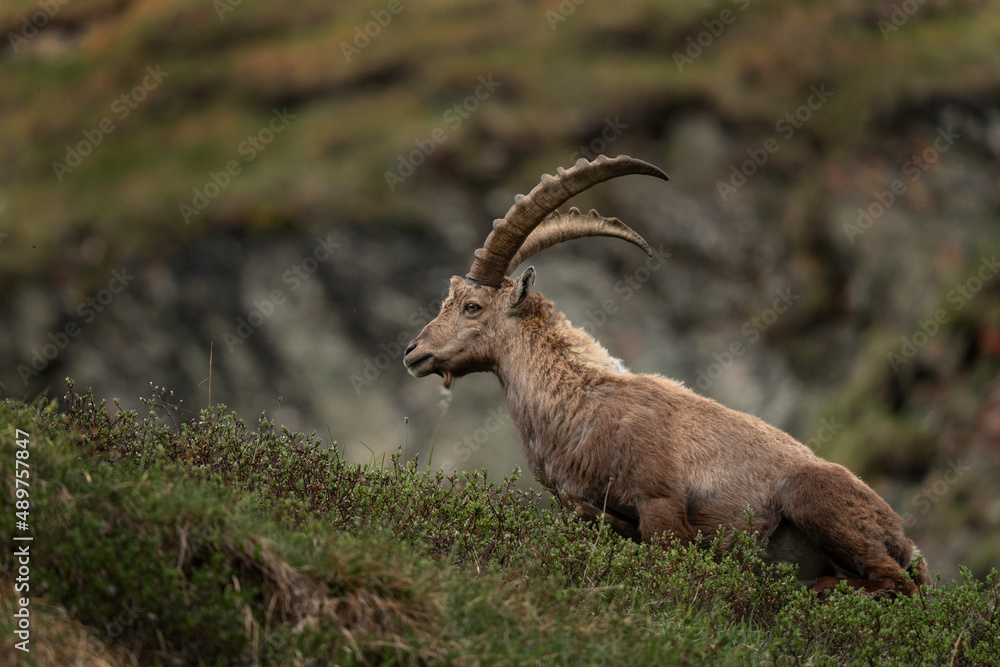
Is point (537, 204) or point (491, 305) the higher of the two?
point (537, 204)

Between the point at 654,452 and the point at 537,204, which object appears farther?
the point at 537,204

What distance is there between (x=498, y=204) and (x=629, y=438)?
18.0 meters

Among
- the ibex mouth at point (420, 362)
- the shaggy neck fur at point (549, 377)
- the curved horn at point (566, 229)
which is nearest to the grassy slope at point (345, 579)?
the shaggy neck fur at point (549, 377)

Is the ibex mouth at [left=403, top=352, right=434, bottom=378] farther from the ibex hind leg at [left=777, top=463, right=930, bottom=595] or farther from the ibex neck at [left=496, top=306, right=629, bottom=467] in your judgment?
the ibex hind leg at [left=777, top=463, right=930, bottom=595]

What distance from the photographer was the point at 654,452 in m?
7.22

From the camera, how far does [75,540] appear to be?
4512 mm

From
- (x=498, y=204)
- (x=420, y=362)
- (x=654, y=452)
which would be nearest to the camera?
(x=654, y=452)

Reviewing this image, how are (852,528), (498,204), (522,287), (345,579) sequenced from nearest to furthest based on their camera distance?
1. (345,579)
2. (852,528)
3. (522,287)
4. (498,204)

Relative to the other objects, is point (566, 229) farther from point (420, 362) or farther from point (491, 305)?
point (420, 362)

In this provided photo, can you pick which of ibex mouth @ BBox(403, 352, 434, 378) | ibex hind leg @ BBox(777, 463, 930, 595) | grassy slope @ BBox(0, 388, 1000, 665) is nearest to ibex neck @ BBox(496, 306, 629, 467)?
ibex mouth @ BBox(403, 352, 434, 378)

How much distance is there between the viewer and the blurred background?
A: 2280 cm

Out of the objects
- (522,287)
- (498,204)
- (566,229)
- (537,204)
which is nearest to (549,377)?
(522,287)

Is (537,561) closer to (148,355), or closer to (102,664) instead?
(102,664)

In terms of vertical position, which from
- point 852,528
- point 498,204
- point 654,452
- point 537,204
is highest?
point 498,204
